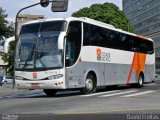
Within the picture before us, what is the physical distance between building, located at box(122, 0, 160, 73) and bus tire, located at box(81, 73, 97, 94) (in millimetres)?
93710

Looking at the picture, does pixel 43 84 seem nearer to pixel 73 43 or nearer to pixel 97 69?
pixel 73 43

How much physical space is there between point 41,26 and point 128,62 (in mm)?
8315

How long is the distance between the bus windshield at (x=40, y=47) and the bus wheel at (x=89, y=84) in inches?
103

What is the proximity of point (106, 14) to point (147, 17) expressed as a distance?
212 feet

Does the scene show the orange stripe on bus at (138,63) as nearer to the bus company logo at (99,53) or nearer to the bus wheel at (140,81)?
the bus wheel at (140,81)

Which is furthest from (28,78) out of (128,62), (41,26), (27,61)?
(128,62)

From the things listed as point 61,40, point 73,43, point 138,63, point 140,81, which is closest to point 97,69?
point 73,43

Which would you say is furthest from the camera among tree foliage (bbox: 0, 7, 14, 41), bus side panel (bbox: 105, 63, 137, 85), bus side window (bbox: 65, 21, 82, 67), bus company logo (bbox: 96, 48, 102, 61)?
tree foliage (bbox: 0, 7, 14, 41)

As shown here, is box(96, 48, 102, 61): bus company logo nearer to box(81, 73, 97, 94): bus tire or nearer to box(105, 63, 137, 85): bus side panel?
box(81, 73, 97, 94): bus tire

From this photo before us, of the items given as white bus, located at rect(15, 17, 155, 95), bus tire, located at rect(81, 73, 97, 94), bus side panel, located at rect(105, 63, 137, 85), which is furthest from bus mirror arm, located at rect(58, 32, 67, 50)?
bus side panel, located at rect(105, 63, 137, 85)

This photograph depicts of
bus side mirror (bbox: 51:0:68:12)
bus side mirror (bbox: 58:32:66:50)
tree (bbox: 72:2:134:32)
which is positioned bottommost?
bus side mirror (bbox: 58:32:66:50)

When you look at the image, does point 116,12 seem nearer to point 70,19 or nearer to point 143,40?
point 143,40

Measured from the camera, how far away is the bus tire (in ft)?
72.5

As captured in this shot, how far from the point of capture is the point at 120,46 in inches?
1039
